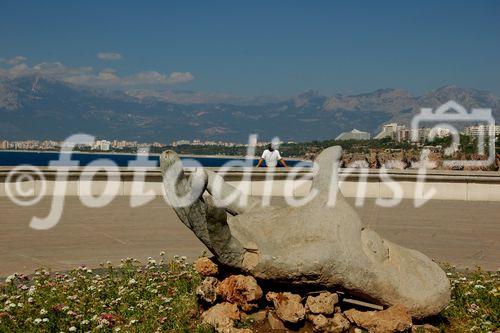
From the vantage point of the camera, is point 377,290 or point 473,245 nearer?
point 377,290

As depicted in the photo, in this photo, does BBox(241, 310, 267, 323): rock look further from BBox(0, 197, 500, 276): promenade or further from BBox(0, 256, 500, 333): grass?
BBox(0, 197, 500, 276): promenade

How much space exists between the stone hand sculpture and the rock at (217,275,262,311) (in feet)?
0.34

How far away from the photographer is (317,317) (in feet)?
17.1

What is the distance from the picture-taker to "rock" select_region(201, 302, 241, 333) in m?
5.14

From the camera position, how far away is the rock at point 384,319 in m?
5.05

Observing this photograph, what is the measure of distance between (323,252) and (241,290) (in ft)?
2.70

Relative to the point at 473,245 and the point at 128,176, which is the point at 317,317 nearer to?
the point at 473,245

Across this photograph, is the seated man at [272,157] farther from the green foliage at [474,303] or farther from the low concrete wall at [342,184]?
the green foliage at [474,303]

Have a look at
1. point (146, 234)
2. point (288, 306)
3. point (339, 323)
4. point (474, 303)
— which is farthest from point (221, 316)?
point (146, 234)

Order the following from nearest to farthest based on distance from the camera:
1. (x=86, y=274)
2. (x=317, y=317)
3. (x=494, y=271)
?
1. (x=317, y=317)
2. (x=86, y=274)
3. (x=494, y=271)

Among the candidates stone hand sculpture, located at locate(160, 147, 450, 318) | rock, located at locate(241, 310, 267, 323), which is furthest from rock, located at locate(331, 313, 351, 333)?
rock, located at locate(241, 310, 267, 323)

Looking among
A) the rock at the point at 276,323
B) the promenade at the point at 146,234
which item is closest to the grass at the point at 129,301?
the rock at the point at 276,323

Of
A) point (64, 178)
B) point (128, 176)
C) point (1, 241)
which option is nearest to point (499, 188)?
point (128, 176)

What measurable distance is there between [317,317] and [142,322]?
5.86 feet
